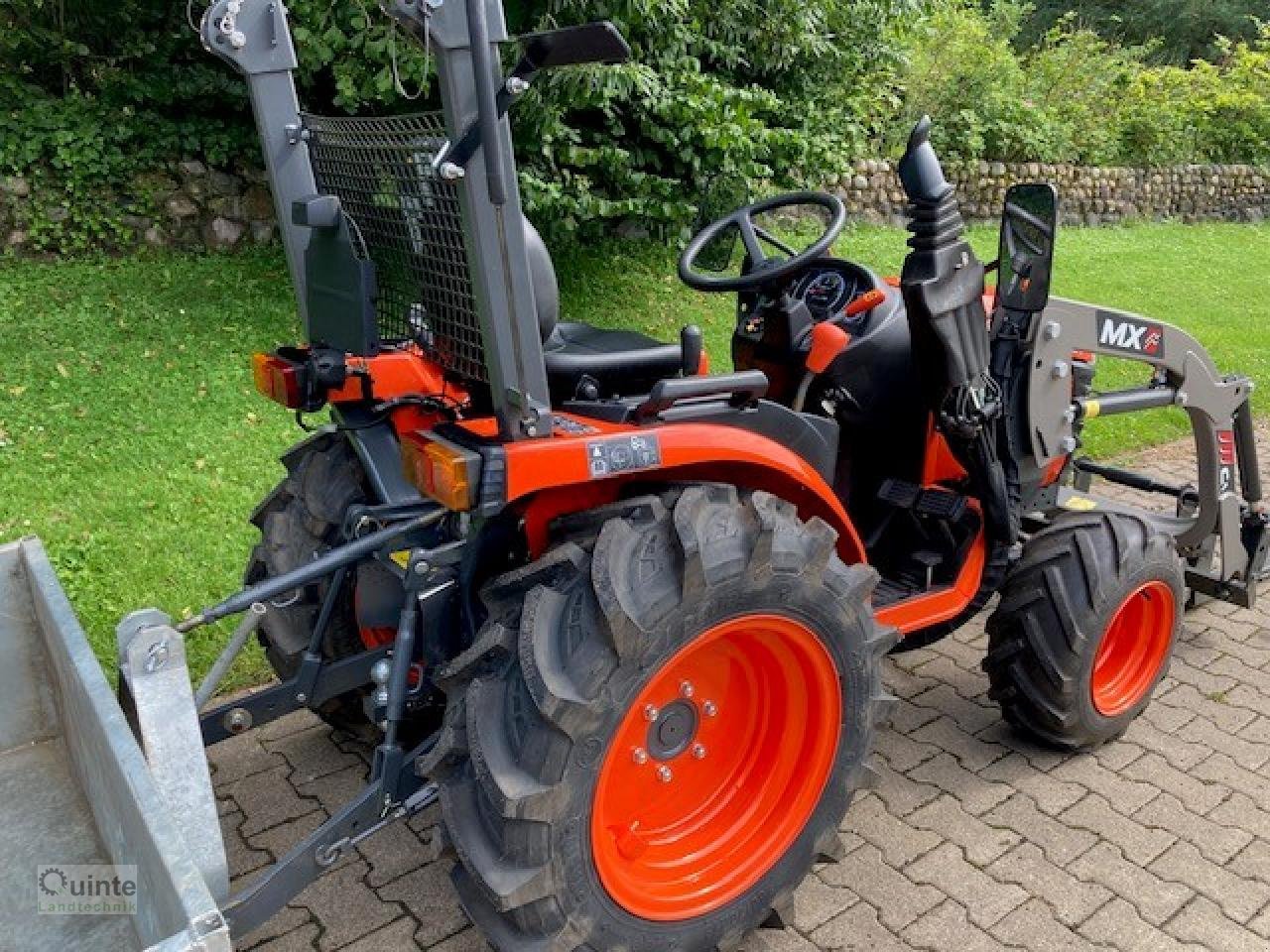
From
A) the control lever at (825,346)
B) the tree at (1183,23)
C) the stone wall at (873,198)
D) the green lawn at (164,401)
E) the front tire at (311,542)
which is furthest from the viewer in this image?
the tree at (1183,23)

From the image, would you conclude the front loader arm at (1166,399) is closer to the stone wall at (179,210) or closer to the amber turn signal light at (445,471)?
the amber turn signal light at (445,471)

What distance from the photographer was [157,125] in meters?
7.52

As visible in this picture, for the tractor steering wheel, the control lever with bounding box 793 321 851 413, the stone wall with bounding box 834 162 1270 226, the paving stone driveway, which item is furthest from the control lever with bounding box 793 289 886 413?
the stone wall with bounding box 834 162 1270 226

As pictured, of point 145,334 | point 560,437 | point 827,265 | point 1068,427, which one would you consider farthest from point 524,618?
point 145,334

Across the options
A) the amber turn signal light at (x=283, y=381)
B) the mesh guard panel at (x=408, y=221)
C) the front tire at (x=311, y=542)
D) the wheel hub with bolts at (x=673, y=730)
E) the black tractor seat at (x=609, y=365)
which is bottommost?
the wheel hub with bolts at (x=673, y=730)

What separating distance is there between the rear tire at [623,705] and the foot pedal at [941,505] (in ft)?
2.80

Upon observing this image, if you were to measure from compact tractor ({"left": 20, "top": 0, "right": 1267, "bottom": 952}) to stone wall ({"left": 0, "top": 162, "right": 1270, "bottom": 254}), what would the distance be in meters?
5.38

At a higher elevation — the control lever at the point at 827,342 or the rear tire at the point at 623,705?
the control lever at the point at 827,342

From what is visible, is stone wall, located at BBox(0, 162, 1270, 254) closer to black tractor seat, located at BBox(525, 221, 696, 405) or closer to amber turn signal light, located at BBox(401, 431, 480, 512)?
black tractor seat, located at BBox(525, 221, 696, 405)

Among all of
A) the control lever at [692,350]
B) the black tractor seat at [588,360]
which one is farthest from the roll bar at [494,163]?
the control lever at [692,350]

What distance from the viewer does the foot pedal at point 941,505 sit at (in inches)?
126

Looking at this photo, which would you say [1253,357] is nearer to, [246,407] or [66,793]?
[246,407]

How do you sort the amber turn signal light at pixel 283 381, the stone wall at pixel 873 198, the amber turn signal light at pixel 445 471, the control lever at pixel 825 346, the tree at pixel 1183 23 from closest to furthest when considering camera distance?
the amber turn signal light at pixel 445 471 → the amber turn signal light at pixel 283 381 → the control lever at pixel 825 346 → the stone wall at pixel 873 198 → the tree at pixel 1183 23

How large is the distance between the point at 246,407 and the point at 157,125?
3004 mm
